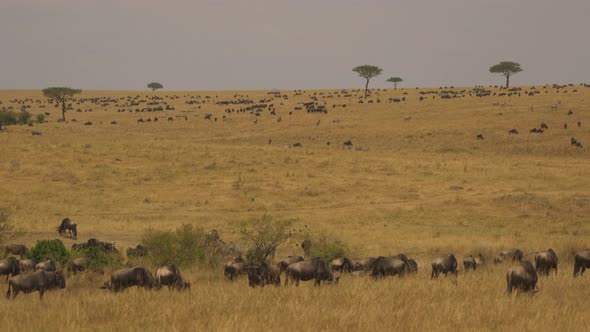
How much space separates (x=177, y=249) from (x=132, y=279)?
729 cm

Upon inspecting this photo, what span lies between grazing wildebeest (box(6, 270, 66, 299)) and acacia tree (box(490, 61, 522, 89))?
121 m

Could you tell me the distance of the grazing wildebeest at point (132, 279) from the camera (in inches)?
506

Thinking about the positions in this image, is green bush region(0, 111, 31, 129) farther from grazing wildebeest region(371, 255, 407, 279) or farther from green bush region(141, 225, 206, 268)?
grazing wildebeest region(371, 255, 407, 279)

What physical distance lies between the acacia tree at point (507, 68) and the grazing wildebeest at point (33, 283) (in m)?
121

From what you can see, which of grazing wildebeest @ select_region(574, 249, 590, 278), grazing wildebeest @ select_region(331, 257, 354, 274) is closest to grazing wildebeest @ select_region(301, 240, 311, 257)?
grazing wildebeest @ select_region(331, 257, 354, 274)

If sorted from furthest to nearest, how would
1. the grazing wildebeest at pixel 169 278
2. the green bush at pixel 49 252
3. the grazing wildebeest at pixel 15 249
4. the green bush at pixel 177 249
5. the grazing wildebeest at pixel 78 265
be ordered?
the grazing wildebeest at pixel 15 249, the green bush at pixel 49 252, the green bush at pixel 177 249, the grazing wildebeest at pixel 78 265, the grazing wildebeest at pixel 169 278

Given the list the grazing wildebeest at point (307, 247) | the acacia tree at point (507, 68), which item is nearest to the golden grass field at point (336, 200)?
the grazing wildebeest at point (307, 247)

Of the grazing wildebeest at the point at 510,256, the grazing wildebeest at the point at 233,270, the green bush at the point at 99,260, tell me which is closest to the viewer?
the grazing wildebeest at the point at 233,270

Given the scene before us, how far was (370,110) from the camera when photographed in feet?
293

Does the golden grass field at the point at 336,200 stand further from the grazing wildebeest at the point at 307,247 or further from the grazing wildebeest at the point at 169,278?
the grazing wildebeest at the point at 307,247

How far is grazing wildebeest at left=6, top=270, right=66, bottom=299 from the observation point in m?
11.9

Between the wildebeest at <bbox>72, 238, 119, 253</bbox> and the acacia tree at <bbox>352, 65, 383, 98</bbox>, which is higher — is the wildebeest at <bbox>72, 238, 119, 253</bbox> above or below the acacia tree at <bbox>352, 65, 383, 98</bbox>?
below

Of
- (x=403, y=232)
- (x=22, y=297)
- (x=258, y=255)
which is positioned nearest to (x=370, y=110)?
(x=403, y=232)

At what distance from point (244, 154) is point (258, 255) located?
34.9 m
